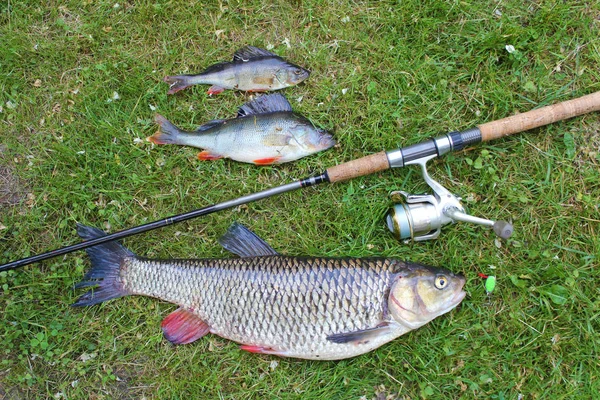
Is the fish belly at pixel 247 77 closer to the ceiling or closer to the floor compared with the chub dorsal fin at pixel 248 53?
closer to the floor

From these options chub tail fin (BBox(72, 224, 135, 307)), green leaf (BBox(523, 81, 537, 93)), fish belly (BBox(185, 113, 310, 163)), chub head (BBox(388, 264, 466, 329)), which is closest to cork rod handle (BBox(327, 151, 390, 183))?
fish belly (BBox(185, 113, 310, 163))

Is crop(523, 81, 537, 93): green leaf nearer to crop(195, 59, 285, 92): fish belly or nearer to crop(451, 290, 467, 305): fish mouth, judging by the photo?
crop(451, 290, 467, 305): fish mouth

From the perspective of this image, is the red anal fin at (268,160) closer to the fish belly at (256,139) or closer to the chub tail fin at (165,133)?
the fish belly at (256,139)

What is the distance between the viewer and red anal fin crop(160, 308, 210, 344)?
2912 mm

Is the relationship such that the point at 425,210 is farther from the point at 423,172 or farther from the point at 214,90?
the point at 214,90

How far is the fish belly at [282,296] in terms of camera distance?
2.62 m

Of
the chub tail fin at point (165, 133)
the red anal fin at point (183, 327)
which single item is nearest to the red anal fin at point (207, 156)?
the chub tail fin at point (165, 133)

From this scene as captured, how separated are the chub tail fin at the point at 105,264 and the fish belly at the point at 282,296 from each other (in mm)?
117

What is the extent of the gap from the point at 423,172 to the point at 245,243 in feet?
4.10

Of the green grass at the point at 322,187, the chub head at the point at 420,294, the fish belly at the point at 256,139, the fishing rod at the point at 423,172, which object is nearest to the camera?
the chub head at the point at 420,294

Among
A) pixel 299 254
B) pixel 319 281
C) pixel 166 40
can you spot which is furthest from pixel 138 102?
pixel 319 281

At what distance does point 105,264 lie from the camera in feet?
9.71

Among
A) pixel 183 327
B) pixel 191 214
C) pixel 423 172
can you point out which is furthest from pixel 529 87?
pixel 183 327

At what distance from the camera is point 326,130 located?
3082mm
